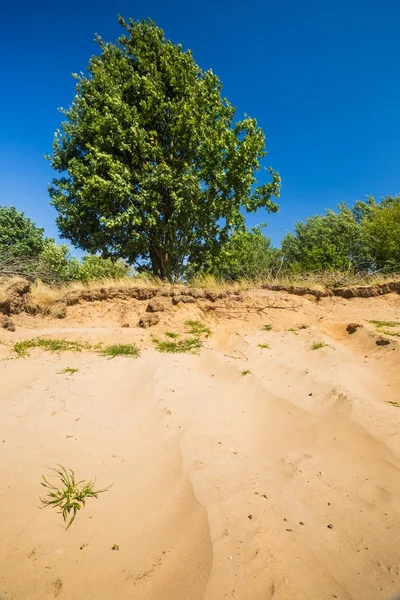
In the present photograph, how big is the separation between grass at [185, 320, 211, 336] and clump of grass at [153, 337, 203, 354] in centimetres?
46

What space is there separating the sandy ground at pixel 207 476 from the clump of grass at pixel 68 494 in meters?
0.06

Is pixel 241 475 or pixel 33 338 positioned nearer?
pixel 241 475

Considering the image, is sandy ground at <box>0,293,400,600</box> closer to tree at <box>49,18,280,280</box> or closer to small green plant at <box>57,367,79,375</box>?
small green plant at <box>57,367,79,375</box>

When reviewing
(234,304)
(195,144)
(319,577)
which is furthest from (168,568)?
(195,144)

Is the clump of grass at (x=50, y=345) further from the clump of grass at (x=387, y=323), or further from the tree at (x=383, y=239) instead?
the tree at (x=383, y=239)

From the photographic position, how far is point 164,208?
12500 mm

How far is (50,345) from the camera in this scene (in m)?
5.92

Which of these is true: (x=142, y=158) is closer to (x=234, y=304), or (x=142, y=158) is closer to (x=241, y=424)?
(x=234, y=304)

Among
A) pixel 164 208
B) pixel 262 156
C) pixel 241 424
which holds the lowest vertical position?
pixel 241 424

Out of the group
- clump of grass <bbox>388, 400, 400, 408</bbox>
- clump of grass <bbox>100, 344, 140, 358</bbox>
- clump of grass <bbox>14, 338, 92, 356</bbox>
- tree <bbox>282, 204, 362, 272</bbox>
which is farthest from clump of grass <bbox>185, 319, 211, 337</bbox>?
tree <bbox>282, 204, 362, 272</bbox>

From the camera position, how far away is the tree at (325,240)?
84.2 ft

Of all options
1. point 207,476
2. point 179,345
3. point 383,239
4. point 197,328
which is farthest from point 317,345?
point 383,239

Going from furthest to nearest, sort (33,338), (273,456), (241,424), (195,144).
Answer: (195,144), (33,338), (241,424), (273,456)

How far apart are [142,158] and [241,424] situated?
12.4m
